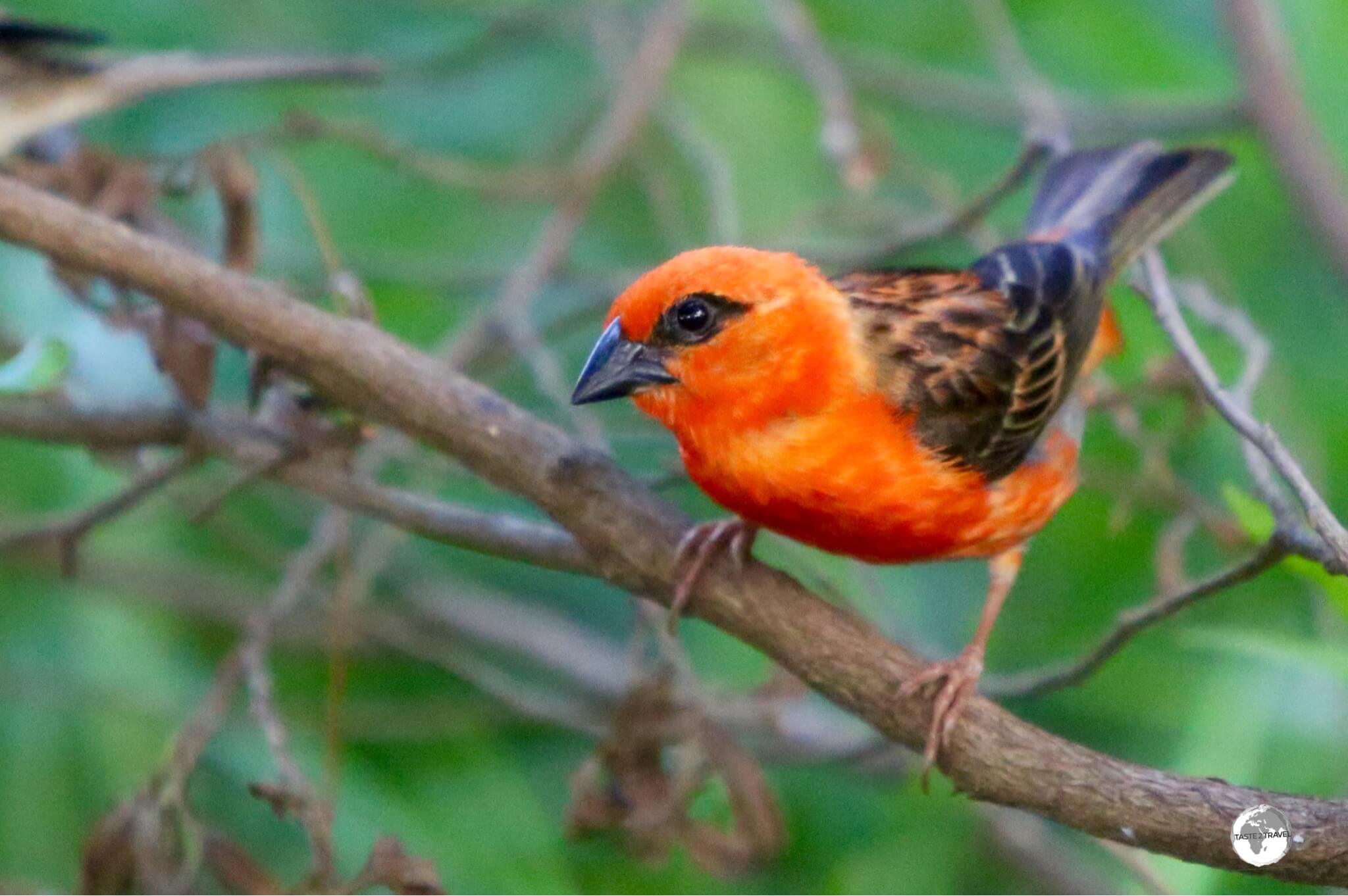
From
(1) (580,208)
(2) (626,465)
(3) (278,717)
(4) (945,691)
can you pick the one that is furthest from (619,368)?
(2) (626,465)

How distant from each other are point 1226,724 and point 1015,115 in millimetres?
2283

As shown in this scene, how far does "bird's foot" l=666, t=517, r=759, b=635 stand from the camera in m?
2.16

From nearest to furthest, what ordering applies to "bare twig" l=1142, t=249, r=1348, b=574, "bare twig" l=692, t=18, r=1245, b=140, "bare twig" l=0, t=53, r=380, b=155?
"bare twig" l=1142, t=249, r=1348, b=574
"bare twig" l=0, t=53, r=380, b=155
"bare twig" l=692, t=18, r=1245, b=140

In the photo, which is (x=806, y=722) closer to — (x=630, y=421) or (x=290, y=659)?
(x=630, y=421)

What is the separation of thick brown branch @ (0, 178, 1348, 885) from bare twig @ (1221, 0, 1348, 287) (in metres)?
2.74

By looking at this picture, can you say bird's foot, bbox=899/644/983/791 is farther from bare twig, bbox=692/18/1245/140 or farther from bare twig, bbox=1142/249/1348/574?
bare twig, bbox=692/18/1245/140

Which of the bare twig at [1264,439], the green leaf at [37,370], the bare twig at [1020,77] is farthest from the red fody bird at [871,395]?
the bare twig at [1020,77]

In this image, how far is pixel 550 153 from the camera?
4.73m

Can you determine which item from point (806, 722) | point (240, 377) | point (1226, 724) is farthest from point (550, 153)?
point (1226, 724)

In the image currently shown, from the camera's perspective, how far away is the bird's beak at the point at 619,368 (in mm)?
2248

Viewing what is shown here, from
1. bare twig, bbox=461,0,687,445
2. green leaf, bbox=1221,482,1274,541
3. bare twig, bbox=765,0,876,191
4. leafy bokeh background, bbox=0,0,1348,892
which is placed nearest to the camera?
green leaf, bbox=1221,482,1274,541

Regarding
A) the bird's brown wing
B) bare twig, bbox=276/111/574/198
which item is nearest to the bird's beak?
the bird's brown wing

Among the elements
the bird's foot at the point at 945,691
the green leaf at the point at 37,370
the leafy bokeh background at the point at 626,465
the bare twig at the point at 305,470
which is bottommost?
the leafy bokeh background at the point at 626,465

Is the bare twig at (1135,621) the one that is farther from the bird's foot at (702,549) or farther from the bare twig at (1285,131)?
the bare twig at (1285,131)
